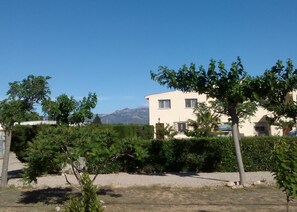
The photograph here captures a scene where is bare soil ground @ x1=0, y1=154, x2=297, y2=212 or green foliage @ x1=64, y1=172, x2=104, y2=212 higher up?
green foliage @ x1=64, y1=172, x2=104, y2=212

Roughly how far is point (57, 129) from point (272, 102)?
813 cm

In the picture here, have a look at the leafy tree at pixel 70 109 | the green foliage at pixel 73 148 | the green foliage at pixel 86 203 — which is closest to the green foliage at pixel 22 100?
the leafy tree at pixel 70 109

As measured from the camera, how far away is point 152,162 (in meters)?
15.8

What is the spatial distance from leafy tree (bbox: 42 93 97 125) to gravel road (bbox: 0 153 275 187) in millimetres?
2717

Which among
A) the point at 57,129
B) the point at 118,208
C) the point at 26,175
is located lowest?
the point at 118,208

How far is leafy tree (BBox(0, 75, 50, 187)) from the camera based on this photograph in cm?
1241

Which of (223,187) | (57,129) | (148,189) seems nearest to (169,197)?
(148,189)

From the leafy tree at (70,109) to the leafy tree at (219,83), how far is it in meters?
2.81

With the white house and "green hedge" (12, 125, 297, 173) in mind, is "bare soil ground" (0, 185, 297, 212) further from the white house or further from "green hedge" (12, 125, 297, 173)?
the white house

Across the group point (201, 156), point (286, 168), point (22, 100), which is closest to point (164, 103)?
point (201, 156)

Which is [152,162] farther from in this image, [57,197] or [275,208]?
[275,208]

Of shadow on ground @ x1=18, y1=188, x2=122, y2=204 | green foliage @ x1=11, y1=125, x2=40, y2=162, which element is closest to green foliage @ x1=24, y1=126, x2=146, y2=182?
shadow on ground @ x1=18, y1=188, x2=122, y2=204

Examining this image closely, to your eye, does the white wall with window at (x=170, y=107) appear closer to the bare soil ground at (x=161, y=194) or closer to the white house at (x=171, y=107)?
the white house at (x=171, y=107)

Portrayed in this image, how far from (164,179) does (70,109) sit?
446 centimetres
